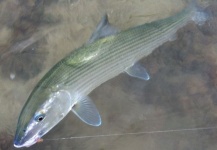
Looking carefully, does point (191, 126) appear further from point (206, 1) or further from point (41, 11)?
point (41, 11)

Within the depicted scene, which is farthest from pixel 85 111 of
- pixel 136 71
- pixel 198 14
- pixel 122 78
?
pixel 198 14

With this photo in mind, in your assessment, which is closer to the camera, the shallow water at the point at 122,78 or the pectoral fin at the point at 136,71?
the pectoral fin at the point at 136,71

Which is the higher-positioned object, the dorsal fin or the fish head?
the dorsal fin

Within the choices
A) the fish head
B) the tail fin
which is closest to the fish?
the fish head

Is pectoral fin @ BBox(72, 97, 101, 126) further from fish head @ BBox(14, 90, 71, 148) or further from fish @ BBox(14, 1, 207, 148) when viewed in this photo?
fish head @ BBox(14, 90, 71, 148)

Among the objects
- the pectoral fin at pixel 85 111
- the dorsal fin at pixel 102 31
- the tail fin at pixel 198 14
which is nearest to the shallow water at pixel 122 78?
the tail fin at pixel 198 14

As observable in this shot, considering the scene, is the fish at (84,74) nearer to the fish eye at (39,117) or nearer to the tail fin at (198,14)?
the fish eye at (39,117)

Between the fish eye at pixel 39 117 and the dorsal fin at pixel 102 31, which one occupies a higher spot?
the dorsal fin at pixel 102 31
